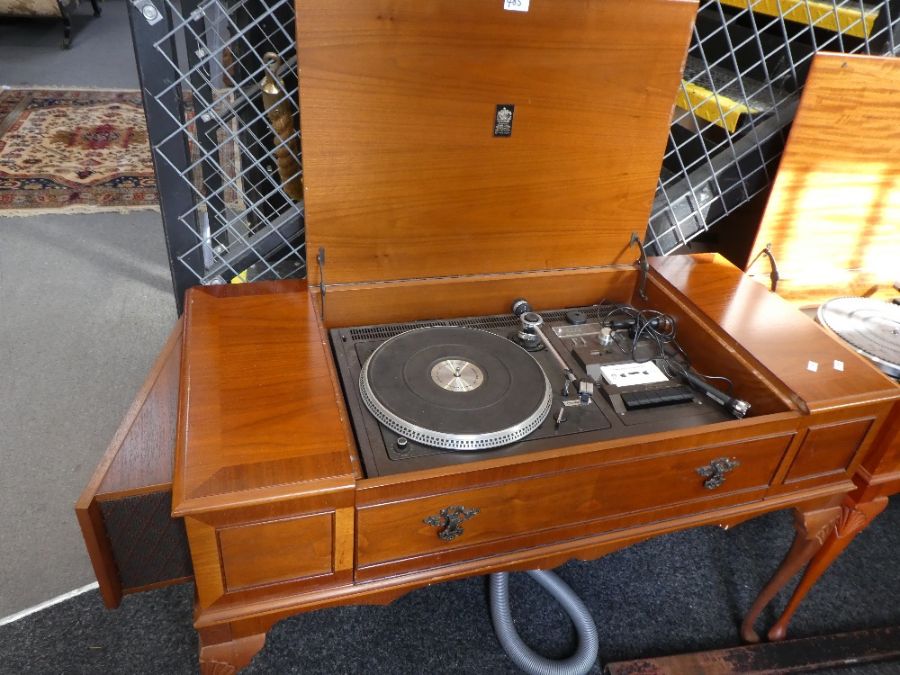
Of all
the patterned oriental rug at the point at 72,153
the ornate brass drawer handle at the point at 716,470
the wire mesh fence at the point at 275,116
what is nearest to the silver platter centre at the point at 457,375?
the ornate brass drawer handle at the point at 716,470

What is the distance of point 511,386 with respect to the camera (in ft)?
3.24

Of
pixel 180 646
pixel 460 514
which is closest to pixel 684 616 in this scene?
pixel 460 514

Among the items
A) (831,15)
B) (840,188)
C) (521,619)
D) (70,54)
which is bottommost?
(521,619)

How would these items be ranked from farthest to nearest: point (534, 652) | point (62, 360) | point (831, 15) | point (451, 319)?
point (62, 360)
point (831, 15)
point (534, 652)
point (451, 319)

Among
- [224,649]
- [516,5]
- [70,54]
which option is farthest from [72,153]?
[224,649]

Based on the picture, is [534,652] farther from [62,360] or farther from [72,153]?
[72,153]

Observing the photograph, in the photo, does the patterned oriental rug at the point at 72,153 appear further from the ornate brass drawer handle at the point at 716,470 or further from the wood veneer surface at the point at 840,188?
the ornate brass drawer handle at the point at 716,470

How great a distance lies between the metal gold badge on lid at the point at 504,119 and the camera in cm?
106

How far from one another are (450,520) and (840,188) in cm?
115

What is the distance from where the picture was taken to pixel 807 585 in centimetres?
132

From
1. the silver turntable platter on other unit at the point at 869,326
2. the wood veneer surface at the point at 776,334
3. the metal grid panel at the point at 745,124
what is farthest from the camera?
the metal grid panel at the point at 745,124

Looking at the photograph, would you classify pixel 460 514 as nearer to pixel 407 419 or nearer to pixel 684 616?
pixel 407 419

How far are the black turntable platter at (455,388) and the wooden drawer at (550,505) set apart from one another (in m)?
0.08

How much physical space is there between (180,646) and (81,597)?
26 cm
